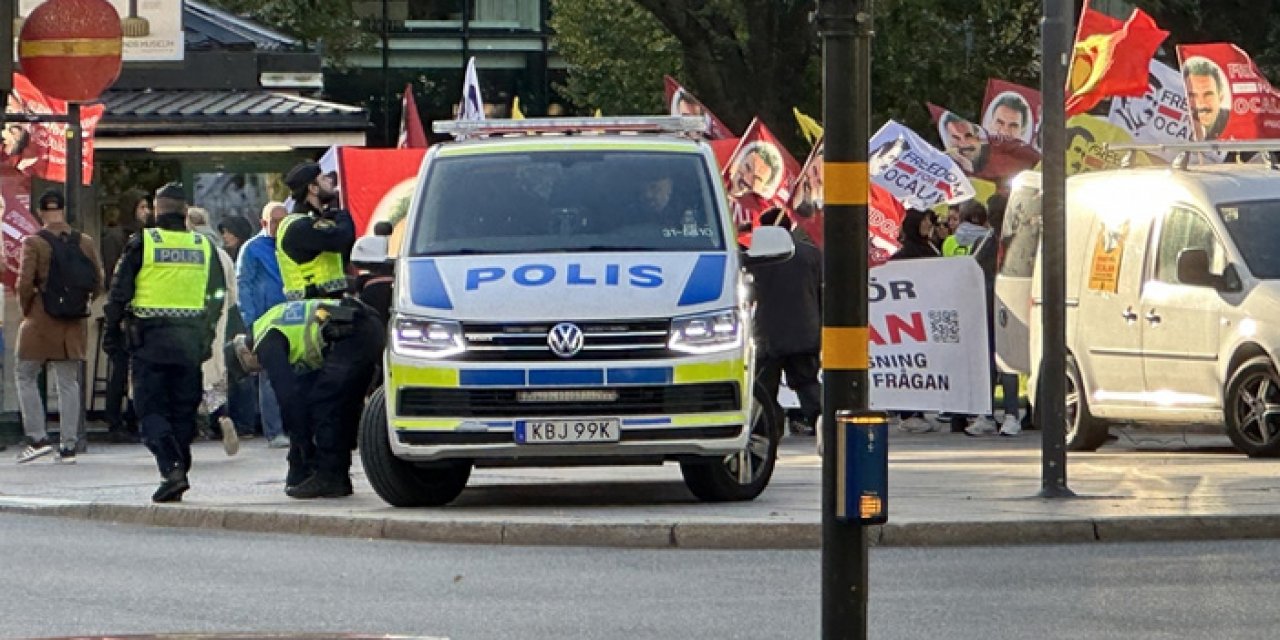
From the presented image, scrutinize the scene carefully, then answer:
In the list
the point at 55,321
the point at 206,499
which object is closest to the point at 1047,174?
the point at 206,499

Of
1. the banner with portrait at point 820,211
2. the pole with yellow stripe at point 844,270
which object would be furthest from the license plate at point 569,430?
the banner with portrait at point 820,211

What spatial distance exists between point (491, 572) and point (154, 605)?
189cm

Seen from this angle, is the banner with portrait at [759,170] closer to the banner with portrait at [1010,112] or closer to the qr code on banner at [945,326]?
the banner with portrait at [1010,112]

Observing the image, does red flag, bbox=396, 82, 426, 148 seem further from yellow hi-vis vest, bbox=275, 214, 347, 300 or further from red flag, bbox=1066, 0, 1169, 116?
yellow hi-vis vest, bbox=275, 214, 347, 300

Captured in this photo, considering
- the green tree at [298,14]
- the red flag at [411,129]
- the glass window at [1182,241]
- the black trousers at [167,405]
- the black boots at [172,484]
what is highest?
the green tree at [298,14]

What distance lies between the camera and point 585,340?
49.4 ft

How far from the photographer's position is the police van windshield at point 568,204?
15797mm

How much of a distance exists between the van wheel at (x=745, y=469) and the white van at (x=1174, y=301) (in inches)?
168

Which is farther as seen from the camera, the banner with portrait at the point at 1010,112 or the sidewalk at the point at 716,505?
the banner with portrait at the point at 1010,112

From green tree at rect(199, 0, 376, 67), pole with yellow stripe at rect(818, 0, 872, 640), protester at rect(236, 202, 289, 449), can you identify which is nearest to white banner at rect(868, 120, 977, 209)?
protester at rect(236, 202, 289, 449)

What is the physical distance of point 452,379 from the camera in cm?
1520

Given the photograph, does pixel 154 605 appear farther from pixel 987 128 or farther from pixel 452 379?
pixel 987 128

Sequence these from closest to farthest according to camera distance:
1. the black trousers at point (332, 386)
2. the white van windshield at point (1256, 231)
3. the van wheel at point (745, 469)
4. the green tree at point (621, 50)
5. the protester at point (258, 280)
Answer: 1. the van wheel at point (745, 469)
2. the black trousers at point (332, 386)
3. the white van windshield at point (1256, 231)
4. the protester at point (258, 280)
5. the green tree at point (621, 50)

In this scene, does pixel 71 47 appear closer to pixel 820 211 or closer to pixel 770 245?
pixel 770 245
